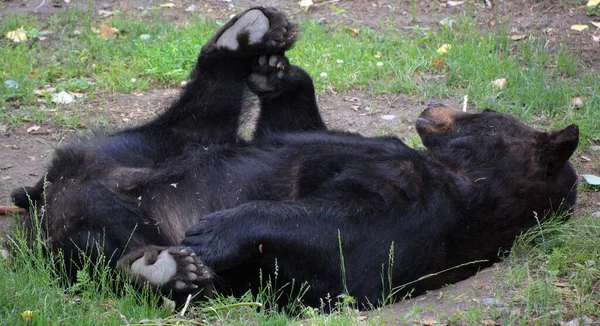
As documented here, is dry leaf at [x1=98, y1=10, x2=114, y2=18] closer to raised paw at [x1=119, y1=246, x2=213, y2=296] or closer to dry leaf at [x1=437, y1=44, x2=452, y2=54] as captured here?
dry leaf at [x1=437, y1=44, x2=452, y2=54]

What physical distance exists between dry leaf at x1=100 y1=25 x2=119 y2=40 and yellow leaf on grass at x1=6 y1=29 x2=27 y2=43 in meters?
0.86

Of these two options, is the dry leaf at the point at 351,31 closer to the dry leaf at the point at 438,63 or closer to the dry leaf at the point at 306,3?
the dry leaf at the point at 306,3

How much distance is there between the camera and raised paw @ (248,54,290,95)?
5.80 metres

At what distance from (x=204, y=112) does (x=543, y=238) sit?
2.65 metres

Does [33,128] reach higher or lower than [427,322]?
higher

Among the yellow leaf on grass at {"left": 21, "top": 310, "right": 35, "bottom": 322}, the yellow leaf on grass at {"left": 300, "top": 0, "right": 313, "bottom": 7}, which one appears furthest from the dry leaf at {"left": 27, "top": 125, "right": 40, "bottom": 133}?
the yellow leaf on grass at {"left": 300, "top": 0, "right": 313, "bottom": 7}

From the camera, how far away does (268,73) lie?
5.84 metres

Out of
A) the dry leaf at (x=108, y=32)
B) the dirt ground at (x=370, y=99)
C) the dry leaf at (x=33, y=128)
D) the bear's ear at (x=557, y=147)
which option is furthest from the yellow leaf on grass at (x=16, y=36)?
the bear's ear at (x=557, y=147)

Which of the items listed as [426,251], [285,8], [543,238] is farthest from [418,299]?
[285,8]

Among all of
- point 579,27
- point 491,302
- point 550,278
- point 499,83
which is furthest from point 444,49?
point 491,302

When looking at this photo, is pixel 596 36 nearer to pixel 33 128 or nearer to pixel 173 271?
pixel 33 128

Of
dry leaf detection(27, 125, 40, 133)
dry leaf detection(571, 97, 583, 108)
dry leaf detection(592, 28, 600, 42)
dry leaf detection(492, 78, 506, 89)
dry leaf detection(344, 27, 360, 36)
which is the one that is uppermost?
dry leaf detection(344, 27, 360, 36)

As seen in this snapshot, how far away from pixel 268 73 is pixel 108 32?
3.76m

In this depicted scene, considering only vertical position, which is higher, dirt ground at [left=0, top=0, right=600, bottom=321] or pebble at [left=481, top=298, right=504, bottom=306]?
dirt ground at [left=0, top=0, right=600, bottom=321]
